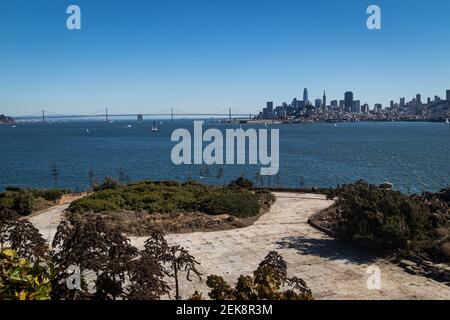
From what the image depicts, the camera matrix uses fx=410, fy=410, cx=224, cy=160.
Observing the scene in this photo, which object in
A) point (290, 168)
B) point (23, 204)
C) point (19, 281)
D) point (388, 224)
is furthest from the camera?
point (290, 168)

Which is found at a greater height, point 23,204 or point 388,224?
point 388,224

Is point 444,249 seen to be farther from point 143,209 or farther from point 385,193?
point 143,209

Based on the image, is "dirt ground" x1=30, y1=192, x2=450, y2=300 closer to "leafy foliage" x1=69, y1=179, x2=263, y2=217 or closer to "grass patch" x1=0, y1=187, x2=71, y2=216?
"grass patch" x1=0, y1=187, x2=71, y2=216

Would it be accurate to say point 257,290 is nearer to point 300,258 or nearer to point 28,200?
point 300,258

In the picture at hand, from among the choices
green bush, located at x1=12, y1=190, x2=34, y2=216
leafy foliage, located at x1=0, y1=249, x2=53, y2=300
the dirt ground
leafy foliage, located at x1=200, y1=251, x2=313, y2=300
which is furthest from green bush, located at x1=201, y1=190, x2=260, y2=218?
leafy foliage, located at x1=0, y1=249, x2=53, y2=300

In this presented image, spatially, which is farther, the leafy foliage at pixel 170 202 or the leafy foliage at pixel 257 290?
the leafy foliage at pixel 170 202

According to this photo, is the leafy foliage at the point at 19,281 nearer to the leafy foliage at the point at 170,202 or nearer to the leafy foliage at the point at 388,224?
the leafy foliage at the point at 388,224

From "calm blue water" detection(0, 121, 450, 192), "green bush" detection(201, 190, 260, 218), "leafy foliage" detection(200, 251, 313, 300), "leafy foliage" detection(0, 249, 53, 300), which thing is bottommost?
"calm blue water" detection(0, 121, 450, 192)

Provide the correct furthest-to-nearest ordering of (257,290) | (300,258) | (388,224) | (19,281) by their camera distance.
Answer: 1. (388,224)
2. (300,258)
3. (257,290)
4. (19,281)

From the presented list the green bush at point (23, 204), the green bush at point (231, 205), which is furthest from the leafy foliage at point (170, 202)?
the green bush at point (23, 204)

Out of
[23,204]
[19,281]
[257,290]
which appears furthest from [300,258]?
[23,204]

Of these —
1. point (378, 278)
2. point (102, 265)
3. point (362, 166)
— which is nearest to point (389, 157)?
point (362, 166)

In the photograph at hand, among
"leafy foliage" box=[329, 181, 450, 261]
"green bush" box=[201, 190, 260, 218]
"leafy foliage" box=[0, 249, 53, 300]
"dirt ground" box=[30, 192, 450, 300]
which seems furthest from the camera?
"green bush" box=[201, 190, 260, 218]
